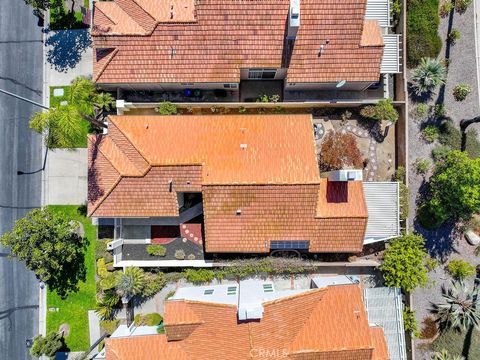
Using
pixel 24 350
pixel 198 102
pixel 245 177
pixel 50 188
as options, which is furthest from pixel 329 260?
pixel 24 350

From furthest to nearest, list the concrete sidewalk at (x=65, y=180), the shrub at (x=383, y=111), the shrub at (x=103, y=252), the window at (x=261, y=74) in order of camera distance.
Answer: the concrete sidewalk at (x=65, y=180) → the shrub at (x=103, y=252) → the shrub at (x=383, y=111) → the window at (x=261, y=74)

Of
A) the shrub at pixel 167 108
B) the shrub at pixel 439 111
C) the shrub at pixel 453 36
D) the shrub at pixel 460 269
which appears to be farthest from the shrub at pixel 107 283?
the shrub at pixel 453 36

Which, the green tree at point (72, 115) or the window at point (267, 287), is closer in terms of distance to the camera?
the green tree at point (72, 115)

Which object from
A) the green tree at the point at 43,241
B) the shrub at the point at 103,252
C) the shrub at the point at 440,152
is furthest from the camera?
the shrub at the point at 103,252

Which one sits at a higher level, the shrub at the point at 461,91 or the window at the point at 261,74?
the window at the point at 261,74

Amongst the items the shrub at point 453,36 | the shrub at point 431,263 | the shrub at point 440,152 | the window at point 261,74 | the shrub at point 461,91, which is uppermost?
the shrub at point 453,36

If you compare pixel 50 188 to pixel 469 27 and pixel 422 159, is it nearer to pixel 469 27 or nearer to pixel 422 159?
pixel 422 159

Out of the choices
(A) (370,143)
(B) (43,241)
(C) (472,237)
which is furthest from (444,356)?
(B) (43,241)

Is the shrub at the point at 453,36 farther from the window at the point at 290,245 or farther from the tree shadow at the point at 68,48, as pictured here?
the tree shadow at the point at 68,48
